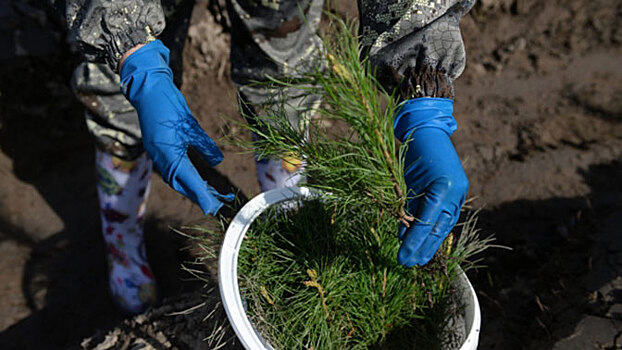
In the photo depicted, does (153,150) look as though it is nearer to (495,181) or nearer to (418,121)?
(418,121)

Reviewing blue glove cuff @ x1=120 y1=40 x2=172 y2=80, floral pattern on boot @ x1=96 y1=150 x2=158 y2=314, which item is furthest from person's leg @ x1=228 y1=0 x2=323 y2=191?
floral pattern on boot @ x1=96 y1=150 x2=158 y2=314

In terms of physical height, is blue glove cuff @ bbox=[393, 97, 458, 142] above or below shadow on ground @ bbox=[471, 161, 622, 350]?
above

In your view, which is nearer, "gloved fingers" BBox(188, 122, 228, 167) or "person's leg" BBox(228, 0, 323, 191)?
"gloved fingers" BBox(188, 122, 228, 167)

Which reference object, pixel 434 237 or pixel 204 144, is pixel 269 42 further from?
pixel 434 237

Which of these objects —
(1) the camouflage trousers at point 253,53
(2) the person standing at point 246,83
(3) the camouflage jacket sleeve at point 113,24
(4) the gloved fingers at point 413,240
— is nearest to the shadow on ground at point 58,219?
(2) the person standing at point 246,83

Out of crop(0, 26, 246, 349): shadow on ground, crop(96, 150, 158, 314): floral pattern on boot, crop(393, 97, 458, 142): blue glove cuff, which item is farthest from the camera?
crop(0, 26, 246, 349): shadow on ground

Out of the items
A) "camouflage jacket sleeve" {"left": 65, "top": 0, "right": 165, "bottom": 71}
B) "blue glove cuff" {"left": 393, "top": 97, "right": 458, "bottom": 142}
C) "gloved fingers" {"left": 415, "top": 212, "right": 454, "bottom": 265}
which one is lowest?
"gloved fingers" {"left": 415, "top": 212, "right": 454, "bottom": 265}

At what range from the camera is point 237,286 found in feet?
3.34

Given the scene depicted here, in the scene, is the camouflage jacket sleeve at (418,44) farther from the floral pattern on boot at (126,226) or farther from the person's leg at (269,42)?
the floral pattern on boot at (126,226)

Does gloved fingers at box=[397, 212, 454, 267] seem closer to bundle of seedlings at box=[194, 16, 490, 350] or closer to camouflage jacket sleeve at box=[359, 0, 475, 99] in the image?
bundle of seedlings at box=[194, 16, 490, 350]

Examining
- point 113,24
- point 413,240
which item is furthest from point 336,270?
point 113,24

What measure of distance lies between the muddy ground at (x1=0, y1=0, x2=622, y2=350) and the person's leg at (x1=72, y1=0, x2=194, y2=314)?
0.17 metres

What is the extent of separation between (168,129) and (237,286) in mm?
447

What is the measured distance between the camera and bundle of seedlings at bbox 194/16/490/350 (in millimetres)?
1024
